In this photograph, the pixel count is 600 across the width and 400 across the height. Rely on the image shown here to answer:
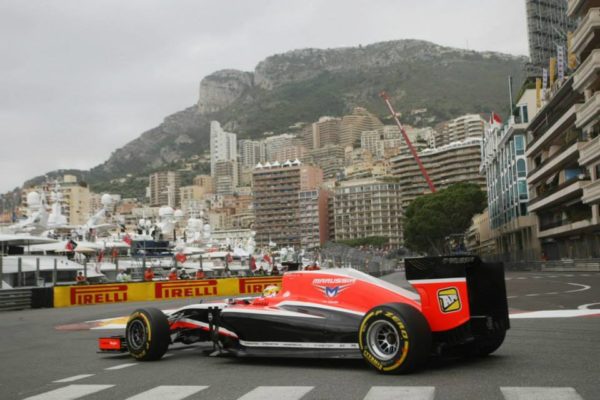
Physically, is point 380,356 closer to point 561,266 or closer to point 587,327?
point 587,327

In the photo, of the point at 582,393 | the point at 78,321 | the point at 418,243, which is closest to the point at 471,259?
the point at 582,393

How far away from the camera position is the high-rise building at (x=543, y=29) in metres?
98.8

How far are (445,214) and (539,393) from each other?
88963 millimetres

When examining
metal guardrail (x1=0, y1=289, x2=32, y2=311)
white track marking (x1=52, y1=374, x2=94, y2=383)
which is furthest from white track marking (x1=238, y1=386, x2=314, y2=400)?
metal guardrail (x1=0, y1=289, x2=32, y2=311)

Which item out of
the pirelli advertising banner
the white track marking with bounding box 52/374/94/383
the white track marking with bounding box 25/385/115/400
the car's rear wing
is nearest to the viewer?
the white track marking with bounding box 25/385/115/400

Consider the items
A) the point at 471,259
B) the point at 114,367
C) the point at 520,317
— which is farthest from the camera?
the point at 520,317

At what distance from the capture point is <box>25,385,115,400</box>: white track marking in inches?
257

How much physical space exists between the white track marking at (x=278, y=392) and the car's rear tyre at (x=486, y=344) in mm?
2145

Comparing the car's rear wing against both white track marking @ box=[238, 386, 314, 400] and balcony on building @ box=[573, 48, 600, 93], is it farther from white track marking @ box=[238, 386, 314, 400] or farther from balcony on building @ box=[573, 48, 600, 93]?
balcony on building @ box=[573, 48, 600, 93]

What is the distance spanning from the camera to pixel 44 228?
183 feet

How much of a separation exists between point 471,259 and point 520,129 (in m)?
77.8

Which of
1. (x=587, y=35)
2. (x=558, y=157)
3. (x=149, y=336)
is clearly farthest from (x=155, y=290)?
(x=558, y=157)

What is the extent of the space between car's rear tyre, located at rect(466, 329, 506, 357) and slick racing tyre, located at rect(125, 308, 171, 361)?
153 inches

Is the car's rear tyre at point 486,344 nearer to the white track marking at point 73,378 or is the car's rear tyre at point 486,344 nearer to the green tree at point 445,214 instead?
the white track marking at point 73,378
